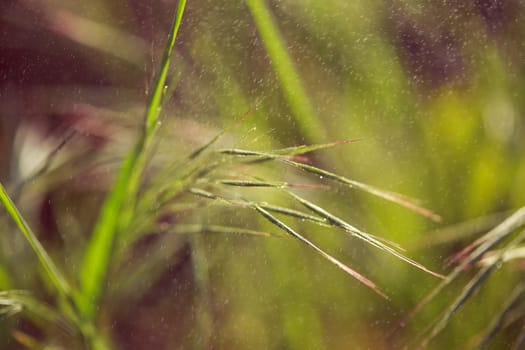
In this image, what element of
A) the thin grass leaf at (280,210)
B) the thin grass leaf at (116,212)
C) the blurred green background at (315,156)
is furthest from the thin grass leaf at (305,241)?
the blurred green background at (315,156)

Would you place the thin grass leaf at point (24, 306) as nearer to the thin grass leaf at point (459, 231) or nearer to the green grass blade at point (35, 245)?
the green grass blade at point (35, 245)

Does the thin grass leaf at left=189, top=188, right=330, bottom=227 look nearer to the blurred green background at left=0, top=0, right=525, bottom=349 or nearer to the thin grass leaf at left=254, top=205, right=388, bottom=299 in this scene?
the thin grass leaf at left=254, top=205, right=388, bottom=299

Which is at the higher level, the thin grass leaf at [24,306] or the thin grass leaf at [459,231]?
the thin grass leaf at [24,306]

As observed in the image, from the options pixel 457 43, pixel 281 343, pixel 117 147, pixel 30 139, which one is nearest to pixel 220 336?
pixel 281 343

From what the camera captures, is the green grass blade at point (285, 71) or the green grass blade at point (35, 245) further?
the green grass blade at point (285, 71)

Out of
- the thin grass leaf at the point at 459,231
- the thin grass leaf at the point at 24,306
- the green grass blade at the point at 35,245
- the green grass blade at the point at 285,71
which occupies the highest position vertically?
the green grass blade at the point at 285,71

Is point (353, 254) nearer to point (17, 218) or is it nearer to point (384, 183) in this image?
point (384, 183)

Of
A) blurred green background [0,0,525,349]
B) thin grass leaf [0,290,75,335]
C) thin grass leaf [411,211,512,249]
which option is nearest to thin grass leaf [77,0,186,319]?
thin grass leaf [0,290,75,335]

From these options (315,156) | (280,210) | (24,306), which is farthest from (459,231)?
(24,306)

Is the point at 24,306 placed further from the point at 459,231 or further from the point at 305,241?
the point at 459,231
